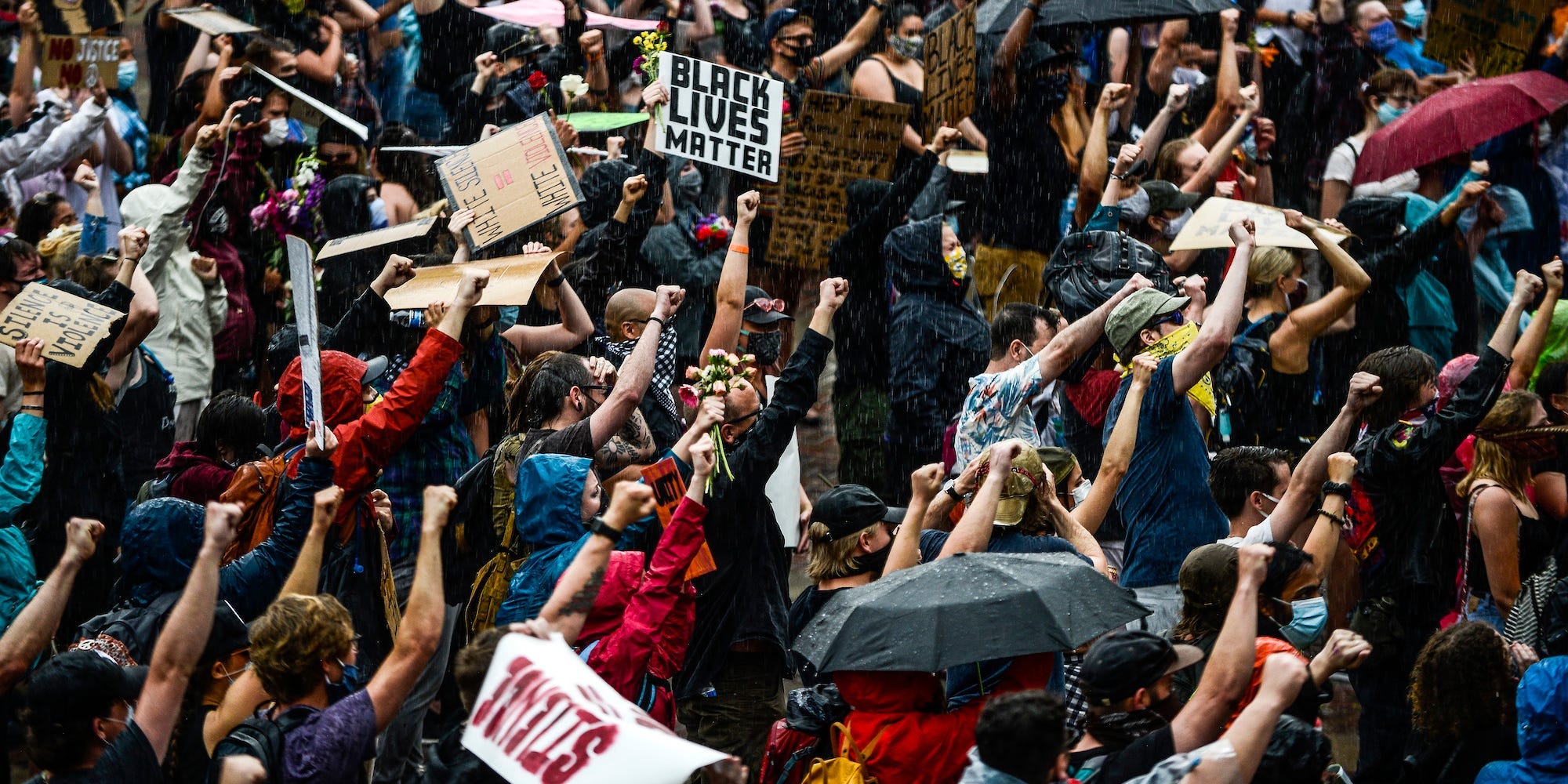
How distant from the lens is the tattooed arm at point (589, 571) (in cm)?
480

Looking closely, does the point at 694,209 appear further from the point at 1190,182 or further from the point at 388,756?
the point at 388,756

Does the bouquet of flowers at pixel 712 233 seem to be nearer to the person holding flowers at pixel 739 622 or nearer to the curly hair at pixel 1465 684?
the person holding flowers at pixel 739 622

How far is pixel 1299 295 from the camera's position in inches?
385

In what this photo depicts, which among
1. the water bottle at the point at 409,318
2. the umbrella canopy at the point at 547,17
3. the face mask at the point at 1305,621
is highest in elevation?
the umbrella canopy at the point at 547,17

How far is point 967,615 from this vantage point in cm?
514

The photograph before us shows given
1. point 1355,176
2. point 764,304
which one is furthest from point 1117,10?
point 764,304

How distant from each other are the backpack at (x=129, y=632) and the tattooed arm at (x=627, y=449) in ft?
5.72

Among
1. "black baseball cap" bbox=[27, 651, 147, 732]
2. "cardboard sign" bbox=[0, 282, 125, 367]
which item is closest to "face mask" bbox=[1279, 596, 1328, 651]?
"black baseball cap" bbox=[27, 651, 147, 732]

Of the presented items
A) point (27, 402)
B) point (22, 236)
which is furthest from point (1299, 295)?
point (22, 236)

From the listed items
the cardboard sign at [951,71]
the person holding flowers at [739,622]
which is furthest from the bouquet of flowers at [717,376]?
the cardboard sign at [951,71]

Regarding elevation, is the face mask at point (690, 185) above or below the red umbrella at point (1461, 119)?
below

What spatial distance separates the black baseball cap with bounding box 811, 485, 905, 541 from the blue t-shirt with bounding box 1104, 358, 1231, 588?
1.34 metres

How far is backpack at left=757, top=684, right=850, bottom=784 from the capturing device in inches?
225

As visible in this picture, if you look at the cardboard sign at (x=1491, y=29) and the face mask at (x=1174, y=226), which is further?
the cardboard sign at (x=1491, y=29)
